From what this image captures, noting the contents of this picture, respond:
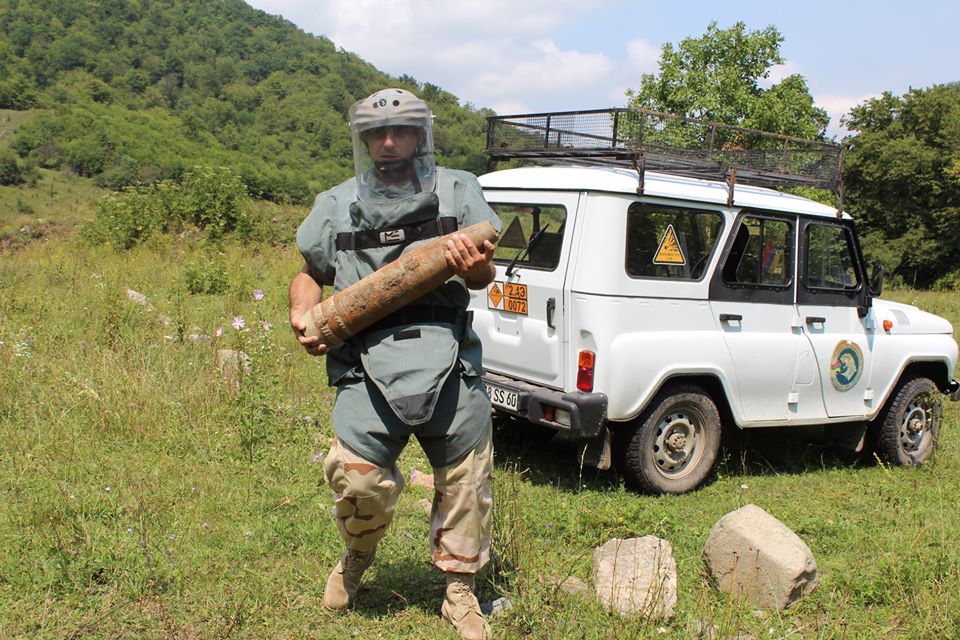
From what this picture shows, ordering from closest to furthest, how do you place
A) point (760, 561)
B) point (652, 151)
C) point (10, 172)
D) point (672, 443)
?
point (760, 561) → point (672, 443) → point (652, 151) → point (10, 172)

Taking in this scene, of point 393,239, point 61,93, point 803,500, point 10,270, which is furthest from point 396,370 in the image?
point 61,93

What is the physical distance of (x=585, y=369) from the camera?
4.55 m

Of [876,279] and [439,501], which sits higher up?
[876,279]

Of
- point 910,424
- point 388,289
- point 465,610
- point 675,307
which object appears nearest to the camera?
point 388,289

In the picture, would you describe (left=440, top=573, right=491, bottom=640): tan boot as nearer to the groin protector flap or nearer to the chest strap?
the groin protector flap

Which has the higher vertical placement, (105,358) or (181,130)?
(181,130)

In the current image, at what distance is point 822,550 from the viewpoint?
4.30m

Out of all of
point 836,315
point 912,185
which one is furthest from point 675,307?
point 912,185

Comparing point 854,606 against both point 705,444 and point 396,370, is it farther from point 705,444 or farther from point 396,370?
point 396,370

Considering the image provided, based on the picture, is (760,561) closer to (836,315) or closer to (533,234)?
(533,234)

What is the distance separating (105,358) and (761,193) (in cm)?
474

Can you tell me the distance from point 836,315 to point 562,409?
7.57 ft

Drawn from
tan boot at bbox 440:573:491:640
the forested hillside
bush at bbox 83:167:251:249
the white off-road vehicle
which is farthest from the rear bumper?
the forested hillside

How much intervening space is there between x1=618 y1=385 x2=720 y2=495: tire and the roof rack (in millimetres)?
1330
